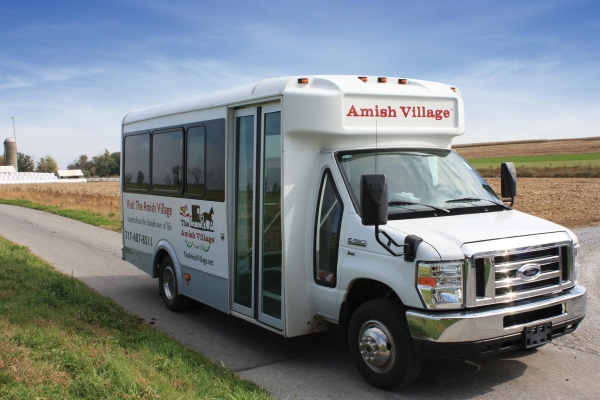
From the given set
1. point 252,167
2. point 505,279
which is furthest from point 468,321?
point 252,167

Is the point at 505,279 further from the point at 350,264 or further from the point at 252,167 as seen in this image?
the point at 252,167

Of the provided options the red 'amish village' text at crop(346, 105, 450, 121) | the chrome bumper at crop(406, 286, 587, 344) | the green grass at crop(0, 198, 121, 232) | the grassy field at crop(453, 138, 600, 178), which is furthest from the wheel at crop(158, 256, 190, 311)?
the grassy field at crop(453, 138, 600, 178)

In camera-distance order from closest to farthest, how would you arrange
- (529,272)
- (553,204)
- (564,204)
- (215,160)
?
(529,272)
(215,160)
(564,204)
(553,204)

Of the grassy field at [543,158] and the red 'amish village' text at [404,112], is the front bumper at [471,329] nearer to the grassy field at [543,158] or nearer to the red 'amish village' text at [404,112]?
the red 'amish village' text at [404,112]

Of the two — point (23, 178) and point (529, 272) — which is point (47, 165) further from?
point (529, 272)

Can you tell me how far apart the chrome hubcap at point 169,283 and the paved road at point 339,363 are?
0.86ft

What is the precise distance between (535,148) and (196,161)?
6996cm

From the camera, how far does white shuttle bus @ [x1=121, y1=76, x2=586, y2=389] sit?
4824 mm

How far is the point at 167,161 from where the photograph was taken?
862 centimetres

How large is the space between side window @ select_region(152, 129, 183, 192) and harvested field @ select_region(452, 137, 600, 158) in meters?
56.4

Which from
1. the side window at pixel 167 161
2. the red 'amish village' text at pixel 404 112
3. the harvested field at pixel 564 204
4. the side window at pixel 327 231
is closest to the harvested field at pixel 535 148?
the harvested field at pixel 564 204

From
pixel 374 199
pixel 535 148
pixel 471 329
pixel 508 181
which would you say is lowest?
pixel 471 329

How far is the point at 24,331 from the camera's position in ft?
19.2

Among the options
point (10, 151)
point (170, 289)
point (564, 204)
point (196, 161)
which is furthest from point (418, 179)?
point (10, 151)
